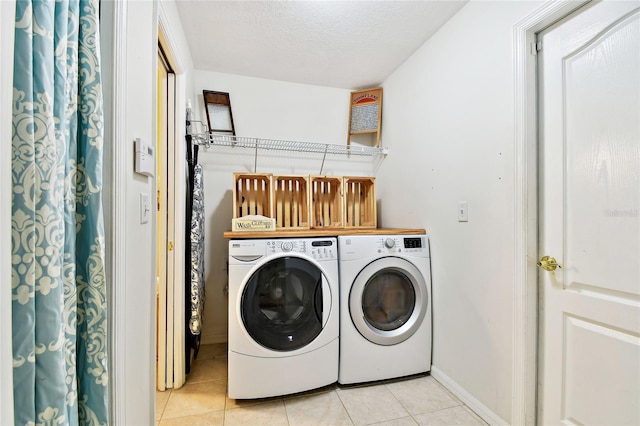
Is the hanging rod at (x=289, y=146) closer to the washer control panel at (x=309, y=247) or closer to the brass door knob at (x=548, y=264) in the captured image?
the washer control panel at (x=309, y=247)

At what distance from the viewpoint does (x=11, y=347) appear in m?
0.44

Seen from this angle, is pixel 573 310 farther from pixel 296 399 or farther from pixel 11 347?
pixel 11 347

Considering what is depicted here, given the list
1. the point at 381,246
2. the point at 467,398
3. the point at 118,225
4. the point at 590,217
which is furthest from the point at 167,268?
the point at 590,217

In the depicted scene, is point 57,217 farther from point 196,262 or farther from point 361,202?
point 361,202

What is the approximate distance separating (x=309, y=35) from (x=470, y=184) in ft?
4.79

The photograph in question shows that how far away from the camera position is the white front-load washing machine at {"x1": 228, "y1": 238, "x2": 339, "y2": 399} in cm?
156

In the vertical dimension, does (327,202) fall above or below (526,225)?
above

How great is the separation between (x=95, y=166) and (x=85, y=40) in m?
0.30

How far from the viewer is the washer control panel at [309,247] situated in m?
1.62

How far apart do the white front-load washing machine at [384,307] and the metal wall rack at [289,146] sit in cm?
101

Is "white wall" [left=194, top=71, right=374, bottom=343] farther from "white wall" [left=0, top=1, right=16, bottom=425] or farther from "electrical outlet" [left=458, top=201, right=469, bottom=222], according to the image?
"white wall" [left=0, top=1, right=16, bottom=425]

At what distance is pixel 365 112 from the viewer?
2600 mm

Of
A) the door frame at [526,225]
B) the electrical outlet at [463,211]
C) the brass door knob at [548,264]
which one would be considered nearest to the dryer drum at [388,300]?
the electrical outlet at [463,211]

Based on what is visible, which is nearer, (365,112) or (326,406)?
(326,406)
